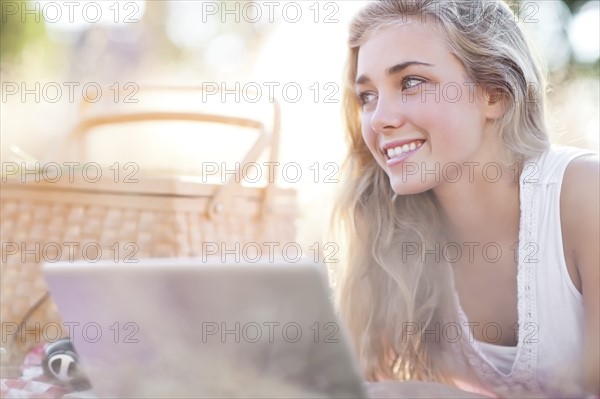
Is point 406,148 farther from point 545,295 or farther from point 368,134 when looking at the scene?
point 545,295

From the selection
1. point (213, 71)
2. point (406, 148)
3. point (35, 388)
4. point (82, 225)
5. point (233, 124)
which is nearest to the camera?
point (35, 388)

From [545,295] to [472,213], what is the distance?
24cm

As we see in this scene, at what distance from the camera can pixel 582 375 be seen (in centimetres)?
142


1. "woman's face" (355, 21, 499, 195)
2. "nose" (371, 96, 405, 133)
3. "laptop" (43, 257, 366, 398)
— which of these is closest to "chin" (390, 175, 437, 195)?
"woman's face" (355, 21, 499, 195)

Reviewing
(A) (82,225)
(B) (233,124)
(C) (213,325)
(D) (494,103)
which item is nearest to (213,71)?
(B) (233,124)

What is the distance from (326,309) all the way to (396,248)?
3.10ft

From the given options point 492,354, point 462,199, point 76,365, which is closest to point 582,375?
point 492,354

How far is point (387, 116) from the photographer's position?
4.83 feet

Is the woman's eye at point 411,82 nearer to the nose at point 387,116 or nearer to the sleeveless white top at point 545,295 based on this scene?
the nose at point 387,116

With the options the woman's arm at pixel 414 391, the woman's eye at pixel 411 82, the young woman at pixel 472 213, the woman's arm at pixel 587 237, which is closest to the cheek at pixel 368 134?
the young woman at pixel 472 213

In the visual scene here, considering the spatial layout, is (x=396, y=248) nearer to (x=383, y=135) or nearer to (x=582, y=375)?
(x=383, y=135)

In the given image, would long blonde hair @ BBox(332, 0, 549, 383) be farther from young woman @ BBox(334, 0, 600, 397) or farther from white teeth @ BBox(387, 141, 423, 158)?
white teeth @ BBox(387, 141, 423, 158)

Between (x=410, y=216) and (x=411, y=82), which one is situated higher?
(x=411, y=82)

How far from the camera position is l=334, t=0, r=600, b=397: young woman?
1.45 meters
